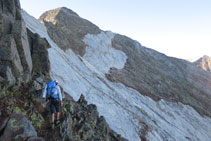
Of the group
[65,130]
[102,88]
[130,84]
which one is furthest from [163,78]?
[65,130]

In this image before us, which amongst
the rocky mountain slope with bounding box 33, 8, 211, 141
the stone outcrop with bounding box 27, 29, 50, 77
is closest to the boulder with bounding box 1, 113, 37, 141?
the stone outcrop with bounding box 27, 29, 50, 77

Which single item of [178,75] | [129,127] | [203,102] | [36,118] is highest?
[178,75]

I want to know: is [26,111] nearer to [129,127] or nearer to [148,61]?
[129,127]

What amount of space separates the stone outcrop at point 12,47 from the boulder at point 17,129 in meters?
3.30

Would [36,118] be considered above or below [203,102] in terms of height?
below

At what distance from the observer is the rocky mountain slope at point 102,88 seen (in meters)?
10.0

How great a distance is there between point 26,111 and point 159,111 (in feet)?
104

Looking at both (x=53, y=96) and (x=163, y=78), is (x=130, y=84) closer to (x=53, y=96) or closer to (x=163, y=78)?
(x=163, y=78)

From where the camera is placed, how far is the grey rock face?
4562 centimetres

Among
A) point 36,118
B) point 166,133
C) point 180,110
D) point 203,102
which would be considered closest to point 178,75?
point 203,102

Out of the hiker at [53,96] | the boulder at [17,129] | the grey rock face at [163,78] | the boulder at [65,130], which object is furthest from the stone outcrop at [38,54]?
the grey rock face at [163,78]

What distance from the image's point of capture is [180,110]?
40.4m

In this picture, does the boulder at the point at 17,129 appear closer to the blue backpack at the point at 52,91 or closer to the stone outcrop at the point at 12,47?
the blue backpack at the point at 52,91

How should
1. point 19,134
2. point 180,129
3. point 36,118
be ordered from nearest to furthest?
point 19,134
point 36,118
point 180,129
